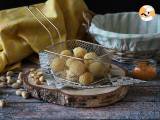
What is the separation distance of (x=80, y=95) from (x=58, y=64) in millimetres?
87

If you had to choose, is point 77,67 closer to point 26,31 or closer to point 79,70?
point 79,70

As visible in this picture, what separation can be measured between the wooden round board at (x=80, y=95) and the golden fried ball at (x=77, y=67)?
4 centimetres

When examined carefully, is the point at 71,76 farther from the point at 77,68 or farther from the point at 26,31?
the point at 26,31

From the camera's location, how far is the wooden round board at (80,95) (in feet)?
2.41

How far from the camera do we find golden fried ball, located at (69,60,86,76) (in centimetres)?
75

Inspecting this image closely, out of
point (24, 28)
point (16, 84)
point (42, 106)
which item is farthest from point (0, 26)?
point (42, 106)

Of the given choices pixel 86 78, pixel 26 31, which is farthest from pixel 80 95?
pixel 26 31

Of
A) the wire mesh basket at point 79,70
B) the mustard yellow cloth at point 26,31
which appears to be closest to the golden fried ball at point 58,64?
the wire mesh basket at point 79,70

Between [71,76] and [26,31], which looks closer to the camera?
[71,76]

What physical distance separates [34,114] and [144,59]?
32 centimetres

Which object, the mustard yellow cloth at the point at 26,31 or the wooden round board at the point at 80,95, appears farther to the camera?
the mustard yellow cloth at the point at 26,31

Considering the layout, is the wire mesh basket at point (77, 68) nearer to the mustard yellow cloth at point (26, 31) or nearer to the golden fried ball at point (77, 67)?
the golden fried ball at point (77, 67)

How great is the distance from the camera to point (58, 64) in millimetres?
779

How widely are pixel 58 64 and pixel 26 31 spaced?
0.83ft
